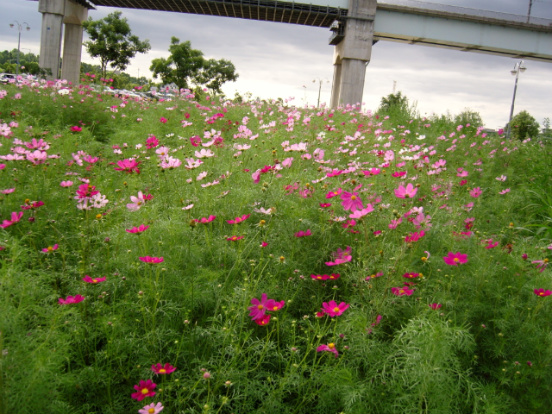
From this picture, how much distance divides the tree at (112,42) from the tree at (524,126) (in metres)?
25.0

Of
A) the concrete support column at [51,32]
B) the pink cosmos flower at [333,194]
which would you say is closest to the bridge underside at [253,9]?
the concrete support column at [51,32]

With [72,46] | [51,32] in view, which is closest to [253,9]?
[51,32]

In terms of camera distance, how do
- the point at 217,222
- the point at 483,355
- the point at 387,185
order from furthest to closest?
the point at 387,185, the point at 217,222, the point at 483,355

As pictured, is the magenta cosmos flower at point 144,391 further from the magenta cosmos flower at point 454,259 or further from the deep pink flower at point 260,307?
the magenta cosmos flower at point 454,259

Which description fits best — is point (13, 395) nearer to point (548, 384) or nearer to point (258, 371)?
point (258, 371)

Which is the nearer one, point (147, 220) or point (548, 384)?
point (548, 384)

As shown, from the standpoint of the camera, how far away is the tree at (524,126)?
63.7 feet

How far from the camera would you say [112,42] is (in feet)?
87.5

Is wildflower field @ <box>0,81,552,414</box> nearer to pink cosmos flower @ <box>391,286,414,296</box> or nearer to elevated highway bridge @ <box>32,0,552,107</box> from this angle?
pink cosmos flower @ <box>391,286,414,296</box>

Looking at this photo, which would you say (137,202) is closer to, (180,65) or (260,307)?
(260,307)

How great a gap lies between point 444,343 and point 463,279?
2.32 feet

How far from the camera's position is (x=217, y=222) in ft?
7.87

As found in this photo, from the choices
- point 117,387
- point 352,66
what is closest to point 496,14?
point 352,66

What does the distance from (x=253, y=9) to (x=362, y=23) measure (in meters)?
4.68
